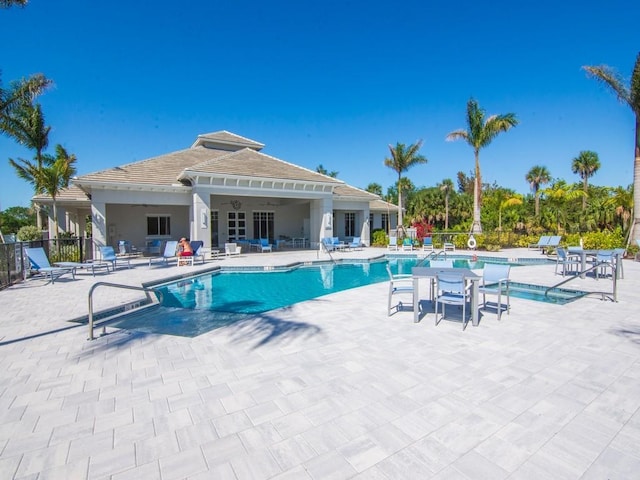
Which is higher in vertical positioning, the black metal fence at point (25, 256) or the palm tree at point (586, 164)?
the palm tree at point (586, 164)

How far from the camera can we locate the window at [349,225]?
2789 centimetres

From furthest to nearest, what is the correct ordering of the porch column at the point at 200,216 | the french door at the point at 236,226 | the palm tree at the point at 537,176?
the palm tree at the point at 537,176 < the french door at the point at 236,226 < the porch column at the point at 200,216

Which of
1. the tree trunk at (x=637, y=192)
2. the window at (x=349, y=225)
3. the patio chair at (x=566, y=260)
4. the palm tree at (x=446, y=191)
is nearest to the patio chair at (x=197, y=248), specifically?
the window at (x=349, y=225)

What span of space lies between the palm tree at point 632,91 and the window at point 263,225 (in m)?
20.2

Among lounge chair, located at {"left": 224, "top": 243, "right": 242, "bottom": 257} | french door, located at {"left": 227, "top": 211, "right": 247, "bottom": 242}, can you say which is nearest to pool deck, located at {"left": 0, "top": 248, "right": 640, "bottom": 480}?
lounge chair, located at {"left": 224, "top": 243, "right": 242, "bottom": 257}

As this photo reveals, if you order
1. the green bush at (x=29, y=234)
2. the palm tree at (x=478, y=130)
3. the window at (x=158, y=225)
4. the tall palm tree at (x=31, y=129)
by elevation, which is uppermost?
the palm tree at (x=478, y=130)

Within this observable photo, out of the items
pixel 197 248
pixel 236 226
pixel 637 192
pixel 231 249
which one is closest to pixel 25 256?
pixel 197 248

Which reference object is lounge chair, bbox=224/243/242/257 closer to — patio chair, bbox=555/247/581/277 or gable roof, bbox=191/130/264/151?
gable roof, bbox=191/130/264/151

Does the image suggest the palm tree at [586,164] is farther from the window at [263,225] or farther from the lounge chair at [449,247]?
the window at [263,225]

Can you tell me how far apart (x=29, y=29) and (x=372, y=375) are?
15927mm

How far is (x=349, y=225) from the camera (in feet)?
92.2

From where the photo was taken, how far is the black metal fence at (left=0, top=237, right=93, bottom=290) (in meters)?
9.84

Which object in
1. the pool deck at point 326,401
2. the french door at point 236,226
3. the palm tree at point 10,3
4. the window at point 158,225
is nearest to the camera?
the pool deck at point 326,401

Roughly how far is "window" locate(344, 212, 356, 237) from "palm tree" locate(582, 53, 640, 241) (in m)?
17.2
